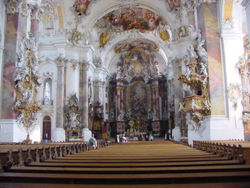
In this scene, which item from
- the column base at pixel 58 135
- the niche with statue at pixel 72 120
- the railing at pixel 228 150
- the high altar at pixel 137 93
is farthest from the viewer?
the high altar at pixel 137 93

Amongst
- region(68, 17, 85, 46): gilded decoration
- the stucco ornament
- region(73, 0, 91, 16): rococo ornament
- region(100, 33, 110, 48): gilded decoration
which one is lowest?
the stucco ornament

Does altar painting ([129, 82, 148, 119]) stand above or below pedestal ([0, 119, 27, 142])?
above

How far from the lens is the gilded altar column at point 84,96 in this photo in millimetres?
18019

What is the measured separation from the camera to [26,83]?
1015cm

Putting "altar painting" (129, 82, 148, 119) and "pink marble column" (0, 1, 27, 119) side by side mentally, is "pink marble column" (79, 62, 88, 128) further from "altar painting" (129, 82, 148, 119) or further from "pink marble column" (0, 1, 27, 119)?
"altar painting" (129, 82, 148, 119)

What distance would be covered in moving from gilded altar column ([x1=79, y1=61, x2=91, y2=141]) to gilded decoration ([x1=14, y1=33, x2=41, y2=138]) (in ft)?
25.2

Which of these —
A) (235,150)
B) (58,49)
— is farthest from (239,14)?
(58,49)

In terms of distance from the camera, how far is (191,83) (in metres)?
10.6

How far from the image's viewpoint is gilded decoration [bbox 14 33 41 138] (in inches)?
392

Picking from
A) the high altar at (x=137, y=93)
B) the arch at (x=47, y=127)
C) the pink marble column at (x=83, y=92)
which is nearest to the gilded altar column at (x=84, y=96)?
the pink marble column at (x=83, y=92)

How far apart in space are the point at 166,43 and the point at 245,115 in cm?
1569

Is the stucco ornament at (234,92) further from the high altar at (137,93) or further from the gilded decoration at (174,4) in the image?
the high altar at (137,93)

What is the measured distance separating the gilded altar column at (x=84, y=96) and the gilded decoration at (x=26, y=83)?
25.2ft

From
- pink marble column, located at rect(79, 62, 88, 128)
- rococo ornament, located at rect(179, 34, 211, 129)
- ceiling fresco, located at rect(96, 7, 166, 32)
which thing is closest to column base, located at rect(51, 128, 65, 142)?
pink marble column, located at rect(79, 62, 88, 128)
